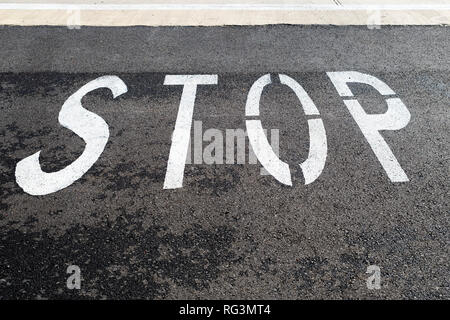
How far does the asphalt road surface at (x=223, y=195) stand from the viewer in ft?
12.8

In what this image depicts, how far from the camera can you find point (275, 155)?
534 centimetres

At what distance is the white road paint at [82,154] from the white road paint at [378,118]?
3148 millimetres

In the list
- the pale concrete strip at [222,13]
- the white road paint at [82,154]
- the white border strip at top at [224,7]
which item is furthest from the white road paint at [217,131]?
the white border strip at top at [224,7]

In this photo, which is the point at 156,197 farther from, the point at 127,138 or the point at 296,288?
Answer: the point at 296,288

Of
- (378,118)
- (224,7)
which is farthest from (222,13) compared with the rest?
(378,118)

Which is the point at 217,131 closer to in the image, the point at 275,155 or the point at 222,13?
the point at 275,155

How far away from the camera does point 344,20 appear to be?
30.0 ft

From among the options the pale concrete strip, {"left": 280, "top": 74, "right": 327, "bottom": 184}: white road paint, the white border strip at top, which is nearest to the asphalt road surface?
{"left": 280, "top": 74, "right": 327, "bottom": 184}: white road paint

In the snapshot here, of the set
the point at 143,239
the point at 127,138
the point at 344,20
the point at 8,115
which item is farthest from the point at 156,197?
the point at 344,20

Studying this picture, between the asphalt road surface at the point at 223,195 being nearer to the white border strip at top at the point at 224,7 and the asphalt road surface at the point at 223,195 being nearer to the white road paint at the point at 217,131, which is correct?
the white road paint at the point at 217,131

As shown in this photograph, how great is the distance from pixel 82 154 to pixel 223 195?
1757mm

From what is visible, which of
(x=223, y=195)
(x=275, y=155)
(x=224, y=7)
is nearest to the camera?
(x=223, y=195)

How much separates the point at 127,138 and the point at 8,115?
175cm

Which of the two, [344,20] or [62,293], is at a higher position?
[344,20]
